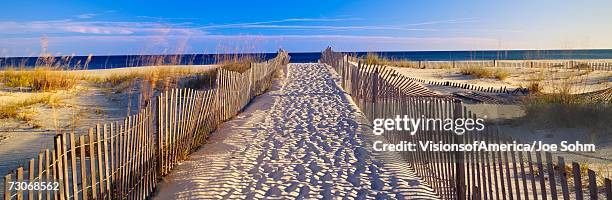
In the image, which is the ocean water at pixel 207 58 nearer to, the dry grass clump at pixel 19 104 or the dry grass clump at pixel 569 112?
the dry grass clump at pixel 19 104

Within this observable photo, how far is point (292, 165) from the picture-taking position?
6.52 meters

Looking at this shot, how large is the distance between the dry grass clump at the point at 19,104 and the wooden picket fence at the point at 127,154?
158 inches

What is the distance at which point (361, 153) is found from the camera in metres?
7.21

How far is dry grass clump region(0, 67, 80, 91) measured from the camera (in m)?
14.9

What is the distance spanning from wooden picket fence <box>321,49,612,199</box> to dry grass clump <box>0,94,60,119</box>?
692 centimetres

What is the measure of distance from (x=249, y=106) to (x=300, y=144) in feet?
17.1

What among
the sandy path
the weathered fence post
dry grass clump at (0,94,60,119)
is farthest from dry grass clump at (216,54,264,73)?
the weathered fence post

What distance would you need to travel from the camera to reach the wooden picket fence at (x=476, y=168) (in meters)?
3.11

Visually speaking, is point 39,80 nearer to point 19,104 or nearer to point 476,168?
point 19,104

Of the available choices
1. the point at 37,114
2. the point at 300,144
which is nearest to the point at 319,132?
the point at 300,144

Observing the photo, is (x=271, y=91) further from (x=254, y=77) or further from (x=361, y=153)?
(x=361, y=153)

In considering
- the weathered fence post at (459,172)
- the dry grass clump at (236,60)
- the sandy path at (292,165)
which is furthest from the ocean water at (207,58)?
the weathered fence post at (459,172)

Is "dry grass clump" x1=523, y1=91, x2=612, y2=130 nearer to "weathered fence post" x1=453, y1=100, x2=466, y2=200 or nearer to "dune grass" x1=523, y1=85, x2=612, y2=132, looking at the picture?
"dune grass" x1=523, y1=85, x2=612, y2=132

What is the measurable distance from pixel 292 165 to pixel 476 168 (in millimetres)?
2754
